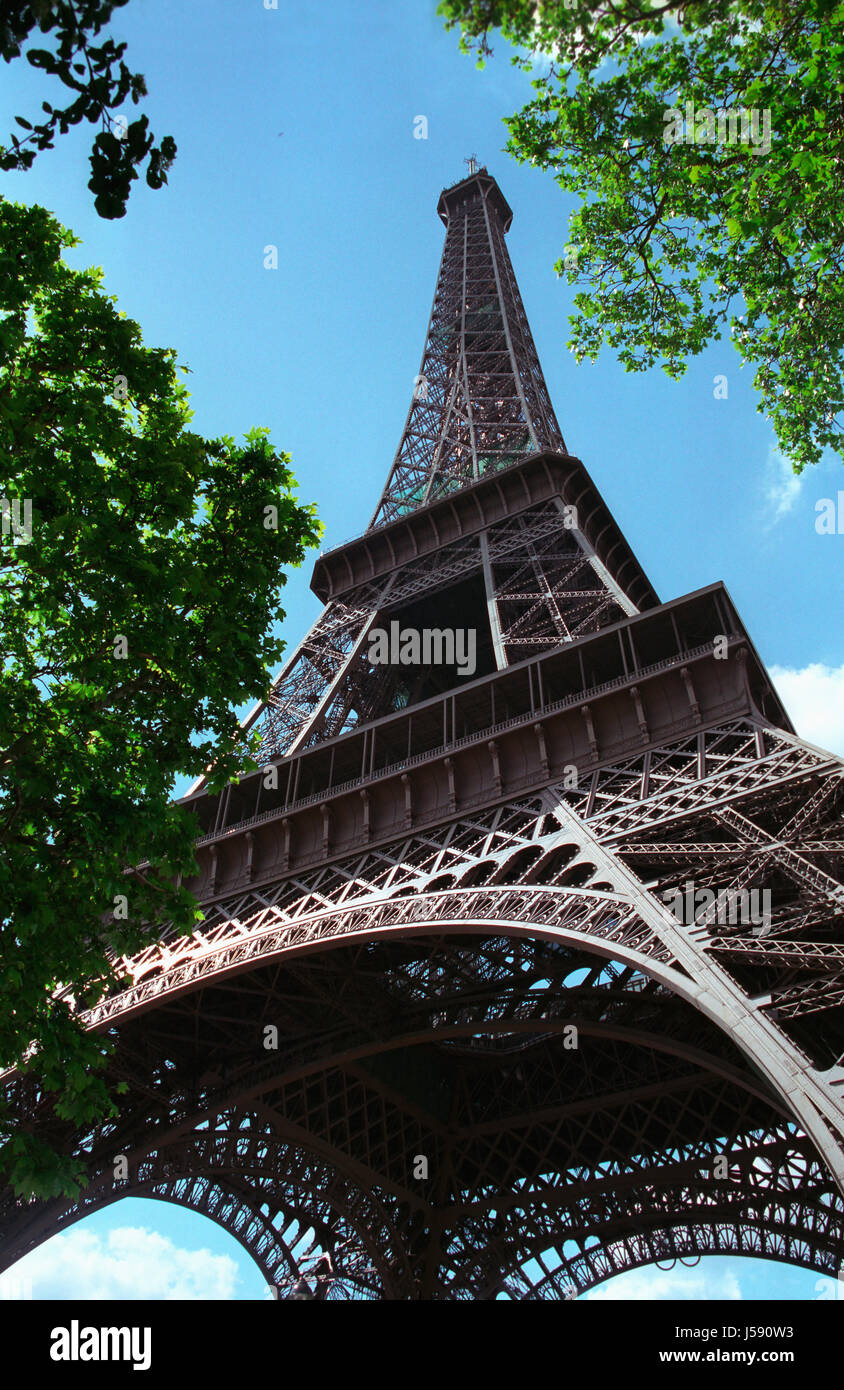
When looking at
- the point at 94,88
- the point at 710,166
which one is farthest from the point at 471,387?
the point at 94,88

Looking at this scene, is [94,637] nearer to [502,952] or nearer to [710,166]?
[710,166]

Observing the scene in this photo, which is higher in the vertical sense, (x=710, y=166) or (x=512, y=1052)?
(x=710, y=166)

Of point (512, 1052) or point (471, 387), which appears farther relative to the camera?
point (471, 387)

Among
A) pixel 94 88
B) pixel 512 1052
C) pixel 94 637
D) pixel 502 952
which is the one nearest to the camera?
pixel 94 88

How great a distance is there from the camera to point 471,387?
134 ft

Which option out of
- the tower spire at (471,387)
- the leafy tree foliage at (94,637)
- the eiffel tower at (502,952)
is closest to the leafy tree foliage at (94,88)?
the leafy tree foliage at (94,637)

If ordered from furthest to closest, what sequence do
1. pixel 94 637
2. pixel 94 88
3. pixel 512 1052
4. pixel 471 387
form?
pixel 471 387
pixel 512 1052
pixel 94 637
pixel 94 88

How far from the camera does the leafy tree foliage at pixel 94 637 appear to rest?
857 cm

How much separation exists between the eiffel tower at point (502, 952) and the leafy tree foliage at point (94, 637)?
244 inches

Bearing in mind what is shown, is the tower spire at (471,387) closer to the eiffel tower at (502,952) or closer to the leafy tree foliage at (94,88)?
the eiffel tower at (502,952)

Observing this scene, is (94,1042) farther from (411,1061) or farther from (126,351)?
(411,1061)

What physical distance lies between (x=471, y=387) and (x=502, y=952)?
26765 mm
